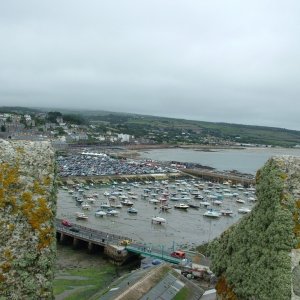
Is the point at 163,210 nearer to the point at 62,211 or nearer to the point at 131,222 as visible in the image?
the point at 131,222

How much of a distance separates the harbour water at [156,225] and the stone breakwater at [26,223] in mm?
27536

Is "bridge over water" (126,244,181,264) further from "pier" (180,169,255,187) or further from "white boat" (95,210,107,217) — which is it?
"pier" (180,169,255,187)

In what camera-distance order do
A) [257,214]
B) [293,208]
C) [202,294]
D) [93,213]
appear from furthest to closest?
1. [93,213]
2. [202,294]
3. [257,214]
4. [293,208]

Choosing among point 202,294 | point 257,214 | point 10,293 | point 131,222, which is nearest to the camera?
point 10,293

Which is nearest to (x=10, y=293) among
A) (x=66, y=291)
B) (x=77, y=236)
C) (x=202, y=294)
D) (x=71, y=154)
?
(x=202, y=294)

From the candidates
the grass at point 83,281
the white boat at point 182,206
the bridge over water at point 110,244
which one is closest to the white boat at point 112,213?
the bridge over water at point 110,244

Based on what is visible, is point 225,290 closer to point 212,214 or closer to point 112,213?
point 112,213

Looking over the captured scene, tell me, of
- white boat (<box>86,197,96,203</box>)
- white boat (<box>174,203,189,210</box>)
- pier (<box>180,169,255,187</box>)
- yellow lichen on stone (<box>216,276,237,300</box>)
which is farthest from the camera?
pier (<box>180,169,255,187</box>)

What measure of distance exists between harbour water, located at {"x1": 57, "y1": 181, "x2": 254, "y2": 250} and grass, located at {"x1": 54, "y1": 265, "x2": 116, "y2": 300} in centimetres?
761

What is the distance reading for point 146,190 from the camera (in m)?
56.8

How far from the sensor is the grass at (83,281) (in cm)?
2062

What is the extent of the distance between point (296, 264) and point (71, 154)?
310 feet

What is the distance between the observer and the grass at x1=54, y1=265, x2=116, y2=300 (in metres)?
20.6

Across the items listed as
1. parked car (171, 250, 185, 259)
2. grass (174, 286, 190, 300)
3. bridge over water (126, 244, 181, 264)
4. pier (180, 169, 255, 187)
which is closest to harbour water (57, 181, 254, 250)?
bridge over water (126, 244, 181, 264)
